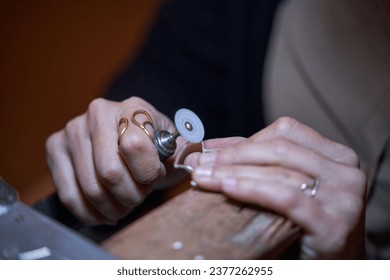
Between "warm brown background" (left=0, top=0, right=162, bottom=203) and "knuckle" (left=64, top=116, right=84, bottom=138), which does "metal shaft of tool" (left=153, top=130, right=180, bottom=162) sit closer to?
"knuckle" (left=64, top=116, right=84, bottom=138)

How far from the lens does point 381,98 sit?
1.94 feet

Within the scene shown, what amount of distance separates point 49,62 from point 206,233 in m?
0.63

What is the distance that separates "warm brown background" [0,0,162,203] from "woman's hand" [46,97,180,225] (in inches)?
5.4

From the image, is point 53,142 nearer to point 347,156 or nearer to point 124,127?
point 124,127

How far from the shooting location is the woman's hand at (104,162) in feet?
1.52

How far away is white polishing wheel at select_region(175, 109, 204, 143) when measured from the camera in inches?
18.2

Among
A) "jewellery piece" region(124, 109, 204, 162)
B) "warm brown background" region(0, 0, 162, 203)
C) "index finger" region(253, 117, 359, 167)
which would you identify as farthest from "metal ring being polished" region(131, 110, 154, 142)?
"warm brown background" region(0, 0, 162, 203)

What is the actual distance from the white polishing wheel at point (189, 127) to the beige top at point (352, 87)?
0.53 ft

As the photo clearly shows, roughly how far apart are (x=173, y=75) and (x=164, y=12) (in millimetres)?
99

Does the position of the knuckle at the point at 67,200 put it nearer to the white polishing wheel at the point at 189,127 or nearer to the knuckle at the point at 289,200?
the white polishing wheel at the point at 189,127

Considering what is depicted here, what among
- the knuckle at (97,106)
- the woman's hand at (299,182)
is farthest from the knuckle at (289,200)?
the knuckle at (97,106)

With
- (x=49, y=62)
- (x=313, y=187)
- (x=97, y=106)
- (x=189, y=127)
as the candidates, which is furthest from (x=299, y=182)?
(x=49, y=62)

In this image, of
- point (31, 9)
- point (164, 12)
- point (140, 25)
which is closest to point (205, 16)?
point (164, 12)
